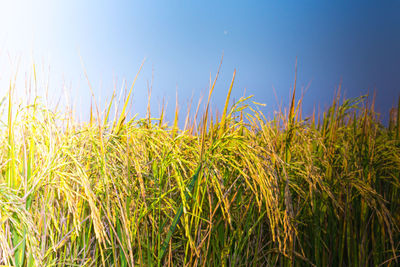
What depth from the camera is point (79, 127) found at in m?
2.50

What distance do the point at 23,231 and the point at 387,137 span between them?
363cm

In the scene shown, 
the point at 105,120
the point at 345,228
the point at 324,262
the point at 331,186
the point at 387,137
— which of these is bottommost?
the point at 324,262

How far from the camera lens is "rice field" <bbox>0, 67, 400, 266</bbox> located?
1958 mm

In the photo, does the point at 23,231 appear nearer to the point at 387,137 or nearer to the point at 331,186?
the point at 331,186

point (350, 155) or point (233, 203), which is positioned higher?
point (350, 155)

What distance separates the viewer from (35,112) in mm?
Answer: 2066

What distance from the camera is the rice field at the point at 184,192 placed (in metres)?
1.96

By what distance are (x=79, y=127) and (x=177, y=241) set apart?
3.40 ft

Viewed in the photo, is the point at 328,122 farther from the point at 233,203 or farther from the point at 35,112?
the point at 35,112

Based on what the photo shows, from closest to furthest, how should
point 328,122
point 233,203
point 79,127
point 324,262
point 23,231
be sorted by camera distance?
point 23,231 < point 79,127 < point 233,203 < point 324,262 < point 328,122

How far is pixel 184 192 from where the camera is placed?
7.87 ft

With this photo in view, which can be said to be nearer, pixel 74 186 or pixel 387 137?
pixel 74 186

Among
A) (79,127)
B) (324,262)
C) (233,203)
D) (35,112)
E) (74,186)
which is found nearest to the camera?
(35,112)

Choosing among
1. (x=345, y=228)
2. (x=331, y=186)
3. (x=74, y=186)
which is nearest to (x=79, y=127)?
(x=74, y=186)
